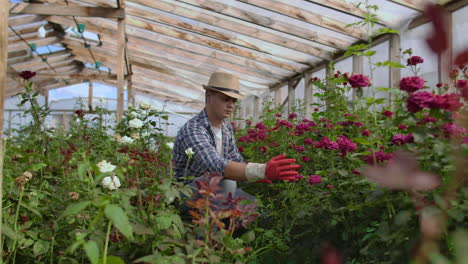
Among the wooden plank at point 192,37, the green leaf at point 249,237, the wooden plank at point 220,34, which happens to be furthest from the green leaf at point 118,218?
the wooden plank at point 192,37

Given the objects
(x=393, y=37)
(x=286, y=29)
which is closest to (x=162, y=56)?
(x=286, y=29)

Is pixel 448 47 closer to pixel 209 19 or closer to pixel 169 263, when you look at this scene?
pixel 169 263

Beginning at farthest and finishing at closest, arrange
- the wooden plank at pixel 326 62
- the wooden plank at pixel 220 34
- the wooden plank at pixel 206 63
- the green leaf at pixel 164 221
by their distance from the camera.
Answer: the wooden plank at pixel 206 63 < the wooden plank at pixel 220 34 < the wooden plank at pixel 326 62 < the green leaf at pixel 164 221

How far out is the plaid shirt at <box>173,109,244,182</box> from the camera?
183 centimetres

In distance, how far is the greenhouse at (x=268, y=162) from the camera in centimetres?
88

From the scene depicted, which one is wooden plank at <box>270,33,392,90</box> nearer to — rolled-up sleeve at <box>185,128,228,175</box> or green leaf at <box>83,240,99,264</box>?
rolled-up sleeve at <box>185,128,228,175</box>

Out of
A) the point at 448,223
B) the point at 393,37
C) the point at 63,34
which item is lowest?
the point at 448,223

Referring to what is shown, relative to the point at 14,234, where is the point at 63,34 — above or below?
above

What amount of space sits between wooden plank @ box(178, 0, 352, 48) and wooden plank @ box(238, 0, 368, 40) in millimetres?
430

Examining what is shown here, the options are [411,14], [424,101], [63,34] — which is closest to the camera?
[424,101]

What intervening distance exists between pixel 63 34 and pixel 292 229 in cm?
929

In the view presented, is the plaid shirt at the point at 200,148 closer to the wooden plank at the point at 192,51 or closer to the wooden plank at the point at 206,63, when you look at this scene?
the wooden plank at the point at 192,51

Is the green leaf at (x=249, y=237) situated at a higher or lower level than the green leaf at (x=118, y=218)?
lower

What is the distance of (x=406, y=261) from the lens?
3.03ft
